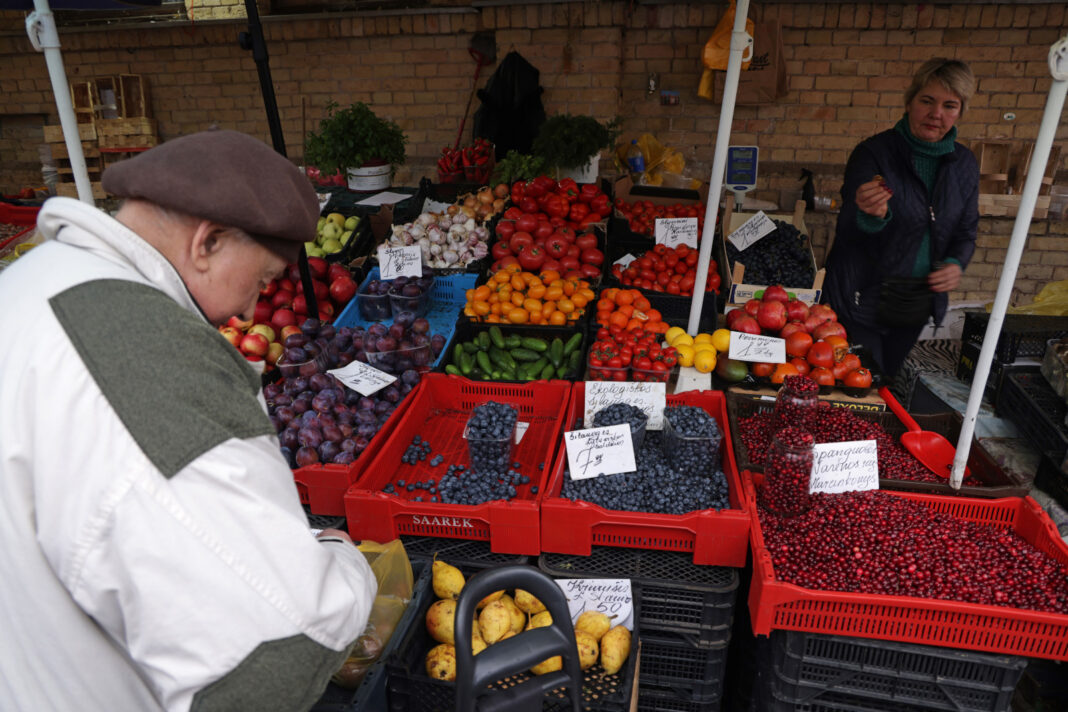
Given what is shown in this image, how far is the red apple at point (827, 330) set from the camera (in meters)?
2.90

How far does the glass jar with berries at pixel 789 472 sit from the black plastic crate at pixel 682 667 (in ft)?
1.48

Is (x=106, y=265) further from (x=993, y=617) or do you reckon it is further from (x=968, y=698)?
(x=968, y=698)

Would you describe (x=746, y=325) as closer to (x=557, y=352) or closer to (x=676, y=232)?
(x=557, y=352)

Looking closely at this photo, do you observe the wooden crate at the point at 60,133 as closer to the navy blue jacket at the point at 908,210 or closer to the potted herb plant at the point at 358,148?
the potted herb plant at the point at 358,148

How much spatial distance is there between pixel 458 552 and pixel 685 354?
4.35 ft

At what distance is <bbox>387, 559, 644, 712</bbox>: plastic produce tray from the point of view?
1.58 metres

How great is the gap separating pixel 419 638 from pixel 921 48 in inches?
237

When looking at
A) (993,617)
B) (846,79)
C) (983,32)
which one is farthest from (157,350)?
(983,32)

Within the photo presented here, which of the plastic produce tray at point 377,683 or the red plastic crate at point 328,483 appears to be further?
the red plastic crate at point 328,483

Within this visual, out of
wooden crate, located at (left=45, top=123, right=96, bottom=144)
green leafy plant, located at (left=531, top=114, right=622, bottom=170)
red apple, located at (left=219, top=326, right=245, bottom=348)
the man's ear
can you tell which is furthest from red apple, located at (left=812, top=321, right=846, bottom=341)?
wooden crate, located at (left=45, top=123, right=96, bottom=144)

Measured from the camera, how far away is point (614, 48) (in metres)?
5.58

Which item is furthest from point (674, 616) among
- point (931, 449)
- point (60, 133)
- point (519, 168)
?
point (60, 133)

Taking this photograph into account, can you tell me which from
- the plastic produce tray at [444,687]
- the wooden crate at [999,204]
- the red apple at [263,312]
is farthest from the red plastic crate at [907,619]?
the wooden crate at [999,204]

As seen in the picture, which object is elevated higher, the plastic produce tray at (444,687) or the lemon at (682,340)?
the lemon at (682,340)
